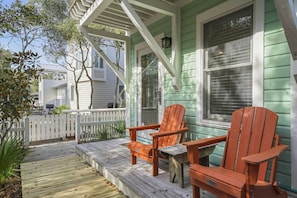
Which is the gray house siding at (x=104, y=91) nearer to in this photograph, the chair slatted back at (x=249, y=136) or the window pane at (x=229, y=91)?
the window pane at (x=229, y=91)

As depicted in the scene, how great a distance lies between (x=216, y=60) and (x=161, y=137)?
4.82 feet

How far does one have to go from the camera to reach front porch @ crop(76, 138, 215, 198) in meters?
2.18

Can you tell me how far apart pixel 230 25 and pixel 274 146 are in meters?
1.71

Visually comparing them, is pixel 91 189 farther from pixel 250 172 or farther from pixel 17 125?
pixel 17 125

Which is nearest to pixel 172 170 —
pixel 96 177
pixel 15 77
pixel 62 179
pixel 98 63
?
pixel 96 177

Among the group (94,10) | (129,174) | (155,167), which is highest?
(94,10)

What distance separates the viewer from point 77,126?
18.1 feet

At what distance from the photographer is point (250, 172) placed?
1.42 meters

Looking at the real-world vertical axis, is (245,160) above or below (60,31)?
below

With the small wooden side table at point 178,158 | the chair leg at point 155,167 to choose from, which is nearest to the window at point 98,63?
the chair leg at point 155,167

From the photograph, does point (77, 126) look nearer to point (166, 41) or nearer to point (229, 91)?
point (166, 41)

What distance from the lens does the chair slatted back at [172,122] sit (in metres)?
3.03

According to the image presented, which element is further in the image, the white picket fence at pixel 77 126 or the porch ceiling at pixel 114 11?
the white picket fence at pixel 77 126

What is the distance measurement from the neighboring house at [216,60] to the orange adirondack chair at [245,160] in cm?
38
